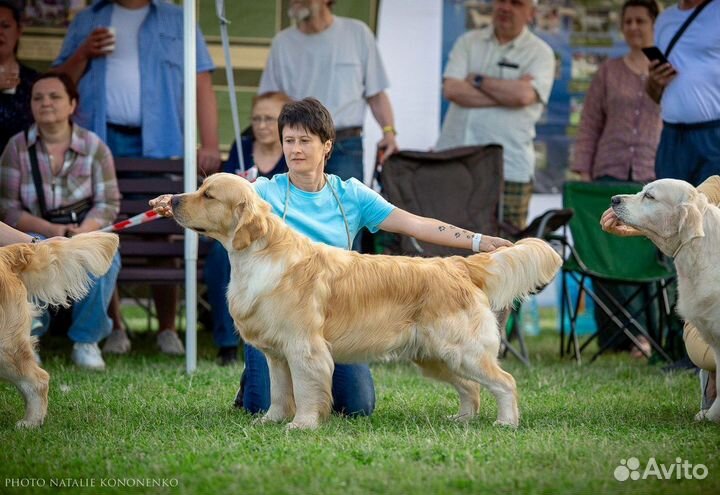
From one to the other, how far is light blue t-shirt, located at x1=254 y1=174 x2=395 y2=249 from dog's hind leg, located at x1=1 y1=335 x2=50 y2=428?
46.0 inches

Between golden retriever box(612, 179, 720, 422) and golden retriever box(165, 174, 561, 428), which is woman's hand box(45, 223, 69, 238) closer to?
golden retriever box(165, 174, 561, 428)

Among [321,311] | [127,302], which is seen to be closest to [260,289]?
[321,311]

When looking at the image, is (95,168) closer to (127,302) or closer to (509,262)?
(509,262)

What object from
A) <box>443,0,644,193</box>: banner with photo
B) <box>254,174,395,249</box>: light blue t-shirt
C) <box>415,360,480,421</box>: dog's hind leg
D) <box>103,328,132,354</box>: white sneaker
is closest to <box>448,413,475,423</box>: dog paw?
<box>415,360,480,421</box>: dog's hind leg

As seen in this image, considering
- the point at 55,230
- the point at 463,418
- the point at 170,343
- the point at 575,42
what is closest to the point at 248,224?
the point at 463,418

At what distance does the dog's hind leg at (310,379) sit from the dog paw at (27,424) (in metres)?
1.05

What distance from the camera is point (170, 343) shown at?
7.87 metres

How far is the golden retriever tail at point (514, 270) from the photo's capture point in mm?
4621

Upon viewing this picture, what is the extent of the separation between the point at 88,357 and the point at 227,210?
2789 millimetres

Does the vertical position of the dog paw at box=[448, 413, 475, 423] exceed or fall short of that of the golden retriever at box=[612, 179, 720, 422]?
it falls short

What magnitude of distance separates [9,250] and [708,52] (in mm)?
4234

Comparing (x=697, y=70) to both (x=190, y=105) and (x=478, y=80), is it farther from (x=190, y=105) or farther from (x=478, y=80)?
(x=190, y=105)

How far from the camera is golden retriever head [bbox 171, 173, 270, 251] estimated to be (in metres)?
4.32

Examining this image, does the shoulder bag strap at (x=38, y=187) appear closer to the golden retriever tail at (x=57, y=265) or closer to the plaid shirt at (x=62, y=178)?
the plaid shirt at (x=62, y=178)
